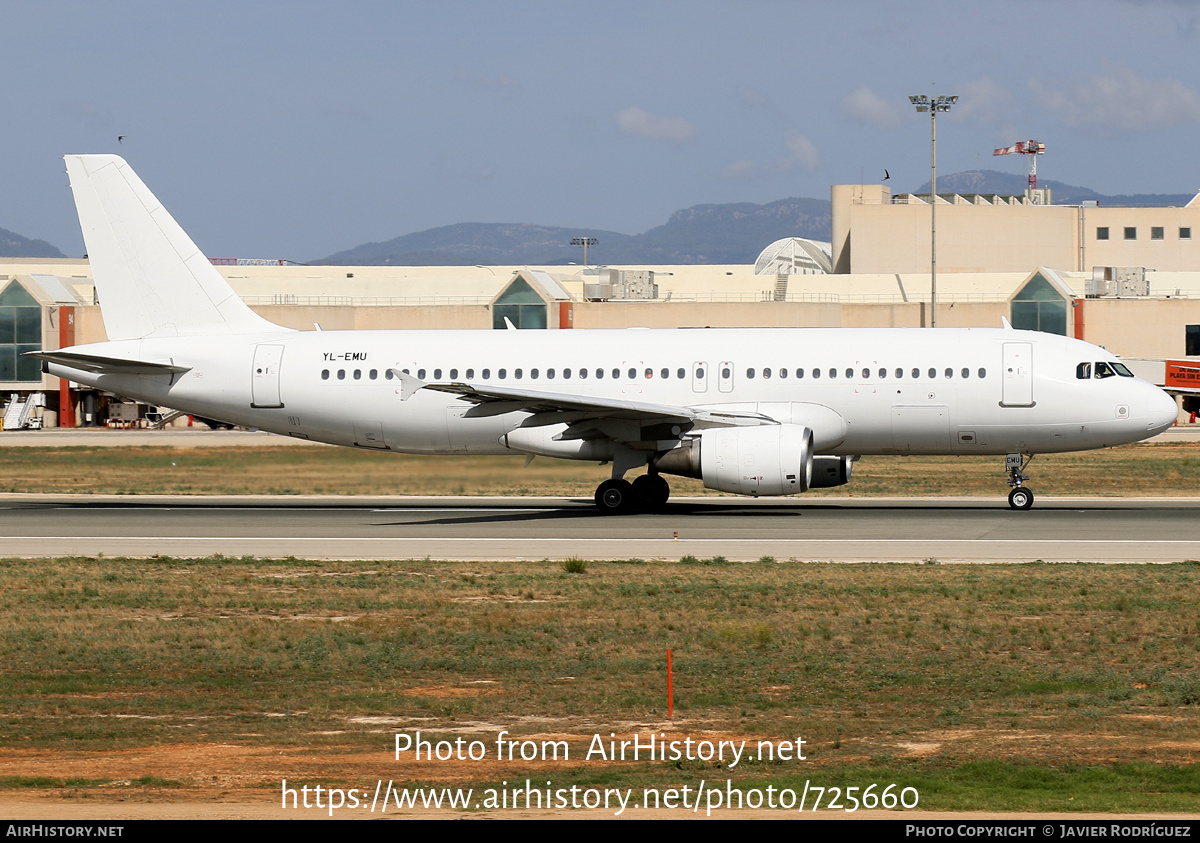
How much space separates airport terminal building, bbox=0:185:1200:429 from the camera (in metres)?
84.9

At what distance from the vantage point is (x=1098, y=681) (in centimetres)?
1468

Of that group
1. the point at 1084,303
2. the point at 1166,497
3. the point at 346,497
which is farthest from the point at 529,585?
the point at 1084,303

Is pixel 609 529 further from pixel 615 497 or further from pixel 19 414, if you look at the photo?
pixel 19 414

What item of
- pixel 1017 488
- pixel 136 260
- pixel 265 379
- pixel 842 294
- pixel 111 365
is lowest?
pixel 1017 488

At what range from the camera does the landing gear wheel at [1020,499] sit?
32531 mm

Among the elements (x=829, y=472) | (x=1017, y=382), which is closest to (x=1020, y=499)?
(x=1017, y=382)

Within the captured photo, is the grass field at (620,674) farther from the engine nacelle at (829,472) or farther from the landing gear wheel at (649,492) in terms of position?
the landing gear wheel at (649,492)

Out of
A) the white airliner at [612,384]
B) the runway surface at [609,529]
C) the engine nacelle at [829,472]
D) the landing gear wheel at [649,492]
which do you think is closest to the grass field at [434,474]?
the white airliner at [612,384]

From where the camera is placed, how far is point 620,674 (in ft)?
50.0

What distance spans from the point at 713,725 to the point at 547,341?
70.9 feet

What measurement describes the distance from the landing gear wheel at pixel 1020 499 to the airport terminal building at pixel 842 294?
154ft

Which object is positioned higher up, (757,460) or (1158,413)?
(1158,413)

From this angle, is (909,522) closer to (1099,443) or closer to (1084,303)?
(1099,443)

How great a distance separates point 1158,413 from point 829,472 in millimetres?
7519
